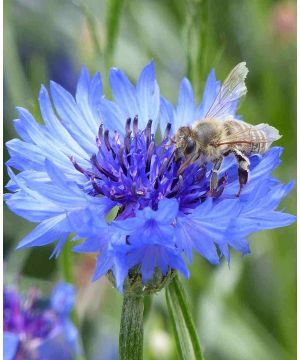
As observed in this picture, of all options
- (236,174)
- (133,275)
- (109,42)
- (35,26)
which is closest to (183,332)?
(133,275)

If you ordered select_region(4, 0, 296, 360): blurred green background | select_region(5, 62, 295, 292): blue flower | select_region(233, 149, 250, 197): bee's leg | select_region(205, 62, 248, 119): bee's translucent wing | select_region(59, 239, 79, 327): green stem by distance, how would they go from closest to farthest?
select_region(5, 62, 295, 292): blue flower
select_region(233, 149, 250, 197): bee's leg
select_region(205, 62, 248, 119): bee's translucent wing
select_region(59, 239, 79, 327): green stem
select_region(4, 0, 296, 360): blurred green background

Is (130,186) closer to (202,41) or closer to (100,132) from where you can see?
(100,132)

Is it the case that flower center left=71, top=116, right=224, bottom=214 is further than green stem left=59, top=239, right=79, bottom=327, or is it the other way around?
green stem left=59, top=239, right=79, bottom=327

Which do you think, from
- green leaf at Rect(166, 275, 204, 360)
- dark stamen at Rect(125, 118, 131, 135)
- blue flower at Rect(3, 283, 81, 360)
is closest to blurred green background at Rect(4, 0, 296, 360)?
blue flower at Rect(3, 283, 81, 360)

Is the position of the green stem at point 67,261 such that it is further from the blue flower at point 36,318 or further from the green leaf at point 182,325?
the green leaf at point 182,325

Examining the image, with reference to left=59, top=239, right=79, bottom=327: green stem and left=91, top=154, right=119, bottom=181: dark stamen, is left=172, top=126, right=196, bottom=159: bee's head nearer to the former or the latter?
left=91, top=154, right=119, bottom=181: dark stamen

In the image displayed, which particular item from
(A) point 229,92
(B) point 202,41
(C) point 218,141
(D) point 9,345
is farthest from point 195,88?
(D) point 9,345

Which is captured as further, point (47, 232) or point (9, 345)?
point (9, 345)
